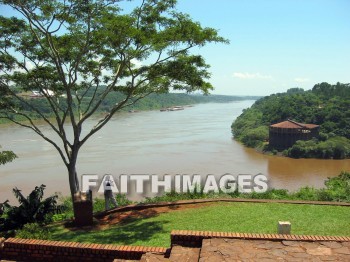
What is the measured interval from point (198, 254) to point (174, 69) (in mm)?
5159

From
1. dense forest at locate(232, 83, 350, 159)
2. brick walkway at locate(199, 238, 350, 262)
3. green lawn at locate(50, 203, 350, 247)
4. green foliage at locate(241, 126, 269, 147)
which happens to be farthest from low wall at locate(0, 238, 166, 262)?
green foliage at locate(241, 126, 269, 147)

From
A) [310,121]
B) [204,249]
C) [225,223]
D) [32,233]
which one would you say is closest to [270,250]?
[204,249]

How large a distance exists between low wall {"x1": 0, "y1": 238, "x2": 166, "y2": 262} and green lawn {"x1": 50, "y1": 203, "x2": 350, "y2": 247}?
36.0 inches

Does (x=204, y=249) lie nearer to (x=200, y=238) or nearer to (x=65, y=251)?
(x=200, y=238)

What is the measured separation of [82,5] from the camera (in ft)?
25.4

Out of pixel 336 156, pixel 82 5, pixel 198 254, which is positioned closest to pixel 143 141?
pixel 336 156

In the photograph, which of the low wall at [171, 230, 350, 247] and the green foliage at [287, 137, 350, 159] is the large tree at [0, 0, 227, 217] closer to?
the low wall at [171, 230, 350, 247]

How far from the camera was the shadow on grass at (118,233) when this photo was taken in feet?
20.4

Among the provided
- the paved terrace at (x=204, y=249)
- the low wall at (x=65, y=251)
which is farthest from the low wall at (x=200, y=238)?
the low wall at (x=65, y=251)

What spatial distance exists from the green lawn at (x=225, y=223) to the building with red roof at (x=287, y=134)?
30727mm

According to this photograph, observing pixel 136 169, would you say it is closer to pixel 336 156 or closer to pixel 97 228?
pixel 97 228

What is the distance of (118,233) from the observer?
664cm

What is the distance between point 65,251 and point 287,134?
3529cm

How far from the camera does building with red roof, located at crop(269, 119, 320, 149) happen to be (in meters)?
37.5
